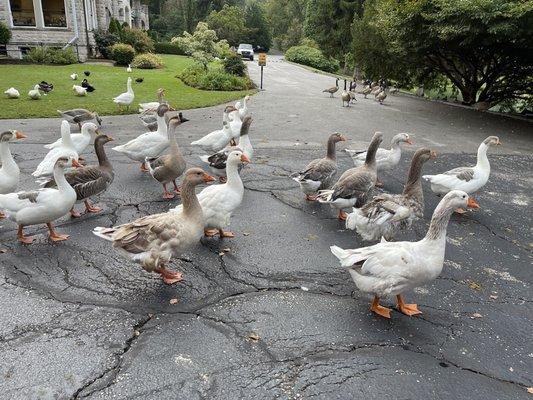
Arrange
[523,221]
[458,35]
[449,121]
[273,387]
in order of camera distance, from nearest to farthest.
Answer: [273,387]
[523,221]
[458,35]
[449,121]

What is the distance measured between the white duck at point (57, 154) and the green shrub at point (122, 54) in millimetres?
26214

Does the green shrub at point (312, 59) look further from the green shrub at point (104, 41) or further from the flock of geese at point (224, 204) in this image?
the flock of geese at point (224, 204)

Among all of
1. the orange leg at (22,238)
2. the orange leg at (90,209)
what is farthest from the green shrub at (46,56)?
the orange leg at (22,238)

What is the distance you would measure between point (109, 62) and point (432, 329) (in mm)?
33249

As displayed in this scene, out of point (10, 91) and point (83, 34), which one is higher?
point (83, 34)

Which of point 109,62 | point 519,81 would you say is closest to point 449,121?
point 519,81

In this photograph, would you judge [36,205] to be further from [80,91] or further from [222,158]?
[80,91]

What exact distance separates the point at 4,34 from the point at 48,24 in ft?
14.2

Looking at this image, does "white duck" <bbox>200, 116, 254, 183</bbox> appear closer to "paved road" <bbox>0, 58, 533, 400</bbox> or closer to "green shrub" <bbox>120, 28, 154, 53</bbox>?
"paved road" <bbox>0, 58, 533, 400</bbox>

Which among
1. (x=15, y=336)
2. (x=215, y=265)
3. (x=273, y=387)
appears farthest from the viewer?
(x=215, y=265)

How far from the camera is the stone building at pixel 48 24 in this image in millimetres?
29016

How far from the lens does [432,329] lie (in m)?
4.10

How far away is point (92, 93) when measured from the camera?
1802 centimetres

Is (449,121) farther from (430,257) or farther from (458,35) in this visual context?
(430,257)
